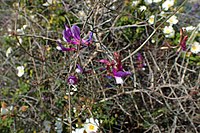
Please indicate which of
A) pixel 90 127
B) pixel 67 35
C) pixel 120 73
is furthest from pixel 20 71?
pixel 120 73

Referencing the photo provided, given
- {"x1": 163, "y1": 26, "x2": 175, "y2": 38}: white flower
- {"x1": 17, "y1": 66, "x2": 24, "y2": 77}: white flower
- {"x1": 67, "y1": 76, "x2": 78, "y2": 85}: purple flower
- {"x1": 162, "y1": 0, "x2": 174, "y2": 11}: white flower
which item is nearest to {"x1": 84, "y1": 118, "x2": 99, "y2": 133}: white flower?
{"x1": 67, "y1": 76, "x2": 78, "y2": 85}: purple flower

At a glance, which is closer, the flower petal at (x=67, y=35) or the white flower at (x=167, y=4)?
the flower petal at (x=67, y=35)

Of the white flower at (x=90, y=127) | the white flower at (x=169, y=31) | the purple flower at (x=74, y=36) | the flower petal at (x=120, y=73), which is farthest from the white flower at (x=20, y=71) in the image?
the flower petal at (x=120, y=73)

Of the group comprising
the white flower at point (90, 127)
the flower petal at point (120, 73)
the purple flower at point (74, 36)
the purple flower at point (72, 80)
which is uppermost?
the purple flower at point (74, 36)

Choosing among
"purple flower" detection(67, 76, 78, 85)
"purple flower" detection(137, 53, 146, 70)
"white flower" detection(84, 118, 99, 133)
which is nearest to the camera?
"purple flower" detection(67, 76, 78, 85)

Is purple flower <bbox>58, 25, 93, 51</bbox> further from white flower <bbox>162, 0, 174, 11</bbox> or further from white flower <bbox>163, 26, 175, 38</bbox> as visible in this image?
white flower <bbox>162, 0, 174, 11</bbox>

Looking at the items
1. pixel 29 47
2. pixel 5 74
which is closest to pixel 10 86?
pixel 5 74

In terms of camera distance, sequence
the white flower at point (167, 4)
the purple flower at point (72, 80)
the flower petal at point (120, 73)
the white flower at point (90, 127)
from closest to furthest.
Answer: the flower petal at point (120, 73) → the purple flower at point (72, 80) → the white flower at point (90, 127) → the white flower at point (167, 4)

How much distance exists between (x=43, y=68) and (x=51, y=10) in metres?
0.65

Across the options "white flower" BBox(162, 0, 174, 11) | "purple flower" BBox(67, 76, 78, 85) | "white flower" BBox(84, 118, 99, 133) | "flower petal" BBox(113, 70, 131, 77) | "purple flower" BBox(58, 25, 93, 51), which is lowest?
"white flower" BBox(84, 118, 99, 133)

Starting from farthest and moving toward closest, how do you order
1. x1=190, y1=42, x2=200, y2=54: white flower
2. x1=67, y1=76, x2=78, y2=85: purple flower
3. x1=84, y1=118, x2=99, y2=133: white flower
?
x1=190, y1=42, x2=200, y2=54: white flower, x1=84, y1=118, x2=99, y2=133: white flower, x1=67, y1=76, x2=78, y2=85: purple flower

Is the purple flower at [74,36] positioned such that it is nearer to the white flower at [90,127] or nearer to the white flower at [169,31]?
the white flower at [90,127]

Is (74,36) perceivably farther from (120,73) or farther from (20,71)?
(20,71)

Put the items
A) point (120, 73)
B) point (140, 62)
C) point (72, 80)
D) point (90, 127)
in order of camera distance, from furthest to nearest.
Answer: point (140, 62)
point (90, 127)
point (72, 80)
point (120, 73)
